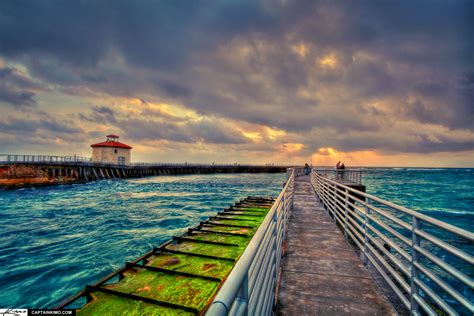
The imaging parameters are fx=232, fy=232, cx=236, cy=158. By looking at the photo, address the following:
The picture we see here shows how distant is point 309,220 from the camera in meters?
7.54

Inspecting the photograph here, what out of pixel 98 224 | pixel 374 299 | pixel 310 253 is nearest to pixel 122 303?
pixel 310 253

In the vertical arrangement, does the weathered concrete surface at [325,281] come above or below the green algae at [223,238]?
above

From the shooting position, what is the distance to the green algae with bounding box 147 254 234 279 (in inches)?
207

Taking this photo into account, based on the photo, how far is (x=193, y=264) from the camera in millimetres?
5680

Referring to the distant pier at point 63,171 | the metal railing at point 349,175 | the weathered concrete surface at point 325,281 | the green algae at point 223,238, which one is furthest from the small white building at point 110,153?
the weathered concrete surface at point 325,281

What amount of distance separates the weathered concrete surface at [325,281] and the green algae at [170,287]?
158 cm

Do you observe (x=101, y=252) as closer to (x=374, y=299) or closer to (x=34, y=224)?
(x=34, y=224)

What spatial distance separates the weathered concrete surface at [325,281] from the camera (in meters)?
3.04

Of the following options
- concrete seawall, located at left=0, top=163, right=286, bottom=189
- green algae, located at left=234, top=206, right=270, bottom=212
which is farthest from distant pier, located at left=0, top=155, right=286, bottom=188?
green algae, located at left=234, top=206, right=270, bottom=212

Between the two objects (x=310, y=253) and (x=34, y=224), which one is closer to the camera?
(x=310, y=253)

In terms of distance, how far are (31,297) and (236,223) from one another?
21.0 ft

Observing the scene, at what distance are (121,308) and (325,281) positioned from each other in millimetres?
3521

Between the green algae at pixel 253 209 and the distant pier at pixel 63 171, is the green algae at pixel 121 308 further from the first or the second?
the distant pier at pixel 63 171

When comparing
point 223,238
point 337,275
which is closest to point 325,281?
point 337,275
